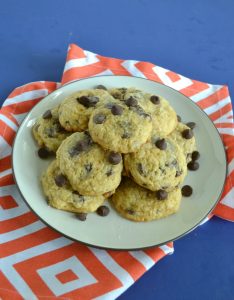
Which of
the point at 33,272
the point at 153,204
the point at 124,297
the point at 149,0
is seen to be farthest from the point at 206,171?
the point at 149,0

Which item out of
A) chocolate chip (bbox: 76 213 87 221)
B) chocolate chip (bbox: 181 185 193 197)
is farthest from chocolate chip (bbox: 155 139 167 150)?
chocolate chip (bbox: 76 213 87 221)

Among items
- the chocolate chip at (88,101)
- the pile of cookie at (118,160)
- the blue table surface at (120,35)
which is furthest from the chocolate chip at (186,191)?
the blue table surface at (120,35)

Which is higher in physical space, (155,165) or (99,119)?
(99,119)

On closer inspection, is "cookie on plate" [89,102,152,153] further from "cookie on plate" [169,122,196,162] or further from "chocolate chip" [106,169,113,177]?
"cookie on plate" [169,122,196,162]

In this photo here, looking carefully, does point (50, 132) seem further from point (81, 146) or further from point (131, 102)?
point (131, 102)

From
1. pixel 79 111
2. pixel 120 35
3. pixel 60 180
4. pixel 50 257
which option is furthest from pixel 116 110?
pixel 120 35

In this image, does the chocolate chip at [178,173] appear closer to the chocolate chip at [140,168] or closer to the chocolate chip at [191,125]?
the chocolate chip at [140,168]
